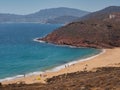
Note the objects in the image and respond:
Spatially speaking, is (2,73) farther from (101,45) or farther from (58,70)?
(101,45)

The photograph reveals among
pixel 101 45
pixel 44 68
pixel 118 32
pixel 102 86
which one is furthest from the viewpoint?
pixel 118 32

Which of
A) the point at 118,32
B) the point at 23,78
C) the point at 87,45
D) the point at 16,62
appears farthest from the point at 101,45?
the point at 23,78

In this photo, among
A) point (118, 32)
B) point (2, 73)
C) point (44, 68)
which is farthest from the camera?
point (118, 32)

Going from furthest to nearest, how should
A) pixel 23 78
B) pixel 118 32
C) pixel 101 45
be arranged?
pixel 118 32 → pixel 101 45 → pixel 23 78

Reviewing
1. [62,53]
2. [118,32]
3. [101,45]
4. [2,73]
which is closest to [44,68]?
[2,73]

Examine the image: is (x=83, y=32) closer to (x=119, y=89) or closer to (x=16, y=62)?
(x=16, y=62)

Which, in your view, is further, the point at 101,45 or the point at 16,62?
the point at 101,45
